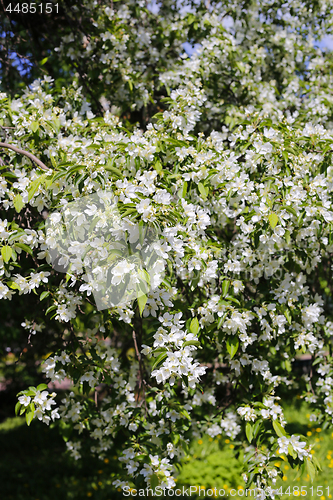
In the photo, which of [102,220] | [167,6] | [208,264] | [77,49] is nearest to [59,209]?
[102,220]

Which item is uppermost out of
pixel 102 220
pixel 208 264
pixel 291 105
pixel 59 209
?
pixel 291 105

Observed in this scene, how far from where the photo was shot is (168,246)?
1.40 meters

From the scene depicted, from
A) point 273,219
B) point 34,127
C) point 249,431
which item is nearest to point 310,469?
point 249,431

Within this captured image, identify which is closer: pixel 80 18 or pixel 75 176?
pixel 75 176

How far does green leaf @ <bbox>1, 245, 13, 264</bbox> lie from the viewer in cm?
151

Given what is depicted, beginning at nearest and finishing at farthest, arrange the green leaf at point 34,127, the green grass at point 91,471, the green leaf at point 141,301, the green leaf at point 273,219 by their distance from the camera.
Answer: the green leaf at point 141,301 → the green leaf at point 273,219 → the green leaf at point 34,127 → the green grass at point 91,471

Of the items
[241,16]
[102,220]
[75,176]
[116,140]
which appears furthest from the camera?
[241,16]

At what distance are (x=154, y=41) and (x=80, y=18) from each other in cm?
62

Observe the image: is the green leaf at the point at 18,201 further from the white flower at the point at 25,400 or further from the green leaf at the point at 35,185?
the white flower at the point at 25,400

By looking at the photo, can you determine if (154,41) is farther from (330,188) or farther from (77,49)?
(330,188)

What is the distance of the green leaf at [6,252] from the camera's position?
1.51 m

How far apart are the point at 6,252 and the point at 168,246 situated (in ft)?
2.21

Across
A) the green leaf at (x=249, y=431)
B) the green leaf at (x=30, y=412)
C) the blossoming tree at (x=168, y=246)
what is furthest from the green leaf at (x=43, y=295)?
the green leaf at (x=249, y=431)

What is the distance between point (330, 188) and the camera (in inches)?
81.2
